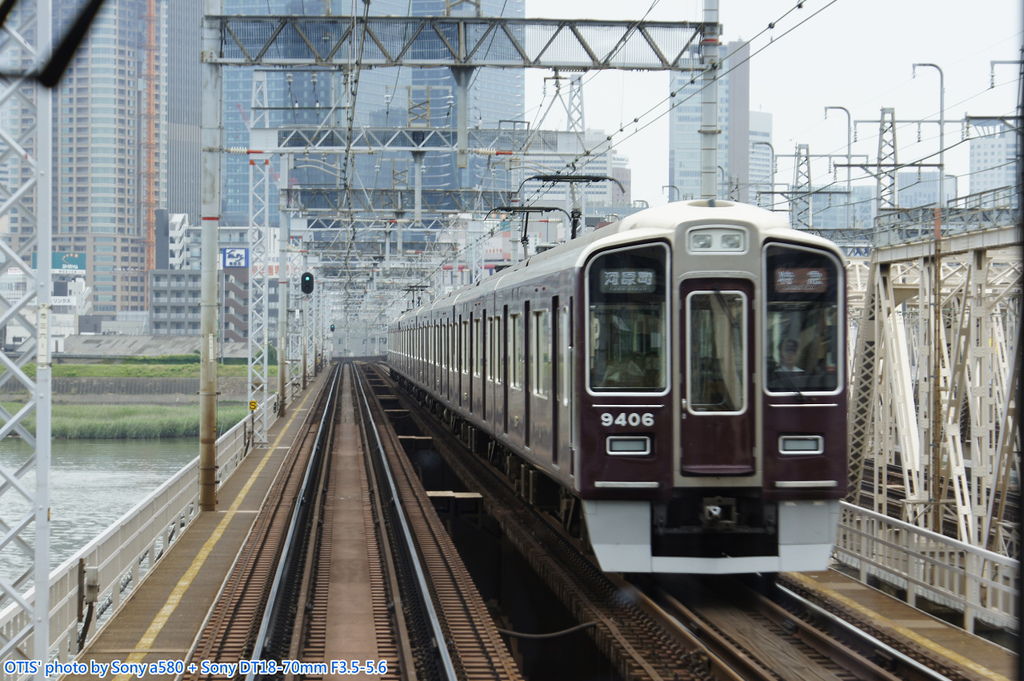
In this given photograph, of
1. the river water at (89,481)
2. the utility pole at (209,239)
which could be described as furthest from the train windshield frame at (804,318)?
the river water at (89,481)

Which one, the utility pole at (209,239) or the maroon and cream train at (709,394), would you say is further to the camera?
the utility pole at (209,239)

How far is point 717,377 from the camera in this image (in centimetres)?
827

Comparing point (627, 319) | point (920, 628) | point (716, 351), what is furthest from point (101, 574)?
point (920, 628)

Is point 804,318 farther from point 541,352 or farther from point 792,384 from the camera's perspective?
point 541,352

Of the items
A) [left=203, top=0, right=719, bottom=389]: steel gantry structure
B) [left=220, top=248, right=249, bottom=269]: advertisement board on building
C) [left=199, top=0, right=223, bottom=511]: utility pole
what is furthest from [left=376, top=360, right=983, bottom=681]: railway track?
[left=220, top=248, right=249, bottom=269]: advertisement board on building

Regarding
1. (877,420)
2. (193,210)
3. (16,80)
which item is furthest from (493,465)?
(193,210)

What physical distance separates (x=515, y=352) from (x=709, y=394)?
13.6 ft

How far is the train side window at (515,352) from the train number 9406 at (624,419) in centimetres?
323

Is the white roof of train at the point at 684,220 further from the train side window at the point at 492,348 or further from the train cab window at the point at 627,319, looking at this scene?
the train side window at the point at 492,348

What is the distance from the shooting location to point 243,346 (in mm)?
71188

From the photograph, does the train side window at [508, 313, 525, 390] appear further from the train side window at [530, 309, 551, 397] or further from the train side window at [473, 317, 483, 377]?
the train side window at [473, 317, 483, 377]

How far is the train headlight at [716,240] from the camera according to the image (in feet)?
27.1

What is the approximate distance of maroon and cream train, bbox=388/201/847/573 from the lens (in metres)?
8.17

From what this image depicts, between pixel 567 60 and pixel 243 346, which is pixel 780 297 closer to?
pixel 567 60
